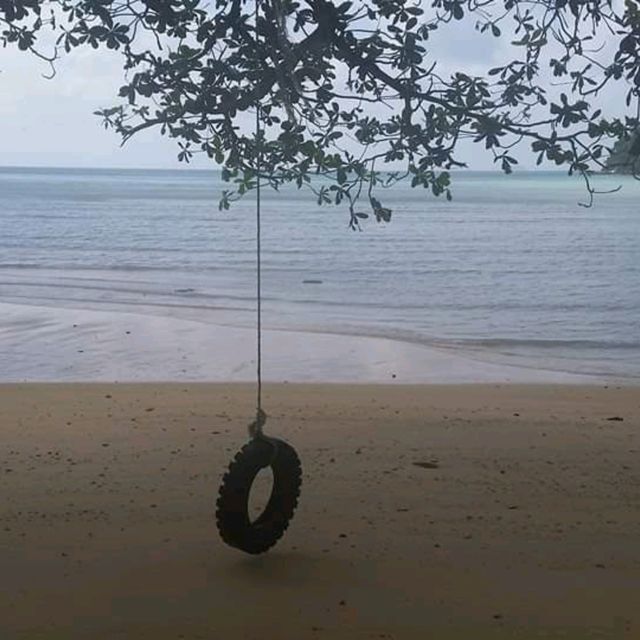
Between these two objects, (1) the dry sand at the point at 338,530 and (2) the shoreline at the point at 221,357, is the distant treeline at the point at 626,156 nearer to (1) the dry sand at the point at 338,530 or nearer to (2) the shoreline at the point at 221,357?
(1) the dry sand at the point at 338,530

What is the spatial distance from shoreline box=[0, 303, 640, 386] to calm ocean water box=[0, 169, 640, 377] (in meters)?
0.71

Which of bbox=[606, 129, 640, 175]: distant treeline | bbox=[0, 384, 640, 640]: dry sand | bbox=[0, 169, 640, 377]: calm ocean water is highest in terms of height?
bbox=[606, 129, 640, 175]: distant treeline

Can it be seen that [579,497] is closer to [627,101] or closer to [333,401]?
[627,101]

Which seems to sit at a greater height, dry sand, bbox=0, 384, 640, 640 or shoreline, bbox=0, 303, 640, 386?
dry sand, bbox=0, 384, 640, 640

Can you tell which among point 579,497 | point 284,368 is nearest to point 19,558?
point 579,497

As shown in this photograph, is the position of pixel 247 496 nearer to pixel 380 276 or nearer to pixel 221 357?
pixel 221 357

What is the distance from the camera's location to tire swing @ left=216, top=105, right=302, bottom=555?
4.08 meters

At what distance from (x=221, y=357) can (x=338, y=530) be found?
8.19 metres

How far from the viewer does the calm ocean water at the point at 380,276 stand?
1591 centimetres

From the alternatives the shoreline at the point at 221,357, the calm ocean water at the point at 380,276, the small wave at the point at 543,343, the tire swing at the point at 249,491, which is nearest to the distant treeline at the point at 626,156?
the tire swing at the point at 249,491

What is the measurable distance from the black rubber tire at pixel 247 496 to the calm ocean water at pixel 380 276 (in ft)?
29.0

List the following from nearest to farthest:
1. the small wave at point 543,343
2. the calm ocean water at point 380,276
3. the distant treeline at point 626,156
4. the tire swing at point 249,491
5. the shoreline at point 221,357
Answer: the tire swing at point 249,491 < the distant treeline at point 626,156 < the shoreline at point 221,357 < the small wave at point 543,343 < the calm ocean water at point 380,276

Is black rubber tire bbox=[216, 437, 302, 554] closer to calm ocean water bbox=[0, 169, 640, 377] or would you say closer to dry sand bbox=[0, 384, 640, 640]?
dry sand bbox=[0, 384, 640, 640]

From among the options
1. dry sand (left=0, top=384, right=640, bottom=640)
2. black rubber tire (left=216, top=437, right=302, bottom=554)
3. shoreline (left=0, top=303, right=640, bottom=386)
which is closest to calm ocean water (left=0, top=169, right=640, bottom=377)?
shoreline (left=0, top=303, right=640, bottom=386)
